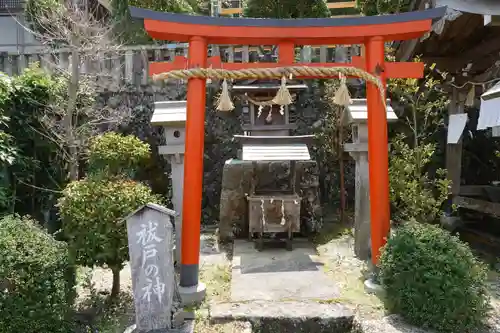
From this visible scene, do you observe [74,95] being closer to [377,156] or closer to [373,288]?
[377,156]

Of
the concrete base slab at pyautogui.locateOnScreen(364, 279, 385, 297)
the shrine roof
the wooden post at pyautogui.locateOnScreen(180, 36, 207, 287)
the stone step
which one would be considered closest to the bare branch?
the shrine roof

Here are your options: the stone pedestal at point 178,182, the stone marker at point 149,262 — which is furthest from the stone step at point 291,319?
the stone pedestal at point 178,182

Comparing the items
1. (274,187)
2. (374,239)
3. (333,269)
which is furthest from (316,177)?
(374,239)

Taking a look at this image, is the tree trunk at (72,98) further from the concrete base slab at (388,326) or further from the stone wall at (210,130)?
the concrete base slab at (388,326)

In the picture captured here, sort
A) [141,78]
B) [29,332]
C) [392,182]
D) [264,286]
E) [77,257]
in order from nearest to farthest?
[29,332] → [77,257] → [264,286] → [392,182] → [141,78]

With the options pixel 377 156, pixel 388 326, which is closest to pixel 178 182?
pixel 377 156

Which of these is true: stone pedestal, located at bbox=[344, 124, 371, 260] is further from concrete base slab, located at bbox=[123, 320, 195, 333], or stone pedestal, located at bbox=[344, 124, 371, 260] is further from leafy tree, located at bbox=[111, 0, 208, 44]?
leafy tree, located at bbox=[111, 0, 208, 44]

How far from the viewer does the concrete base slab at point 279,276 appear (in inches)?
225

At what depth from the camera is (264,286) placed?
6062 mm

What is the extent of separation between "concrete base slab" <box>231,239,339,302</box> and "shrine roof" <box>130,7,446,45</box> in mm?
3426

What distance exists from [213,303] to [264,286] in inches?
37.0

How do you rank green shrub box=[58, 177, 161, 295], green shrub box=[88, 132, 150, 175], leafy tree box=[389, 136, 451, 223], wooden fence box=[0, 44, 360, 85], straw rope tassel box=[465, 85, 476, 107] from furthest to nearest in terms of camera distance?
1. wooden fence box=[0, 44, 360, 85]
2. straw rope tassel box=[465, 85, 476, 107]
3. leafy tree box=[389, 136, 451, 223]
4. green shrub box=[88, 132, 150, 175]
5. green shrub box=[58, 177, 161, 295]

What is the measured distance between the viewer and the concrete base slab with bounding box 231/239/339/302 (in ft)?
18.7

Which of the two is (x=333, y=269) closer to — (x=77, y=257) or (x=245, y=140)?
(x=245, y=140)
